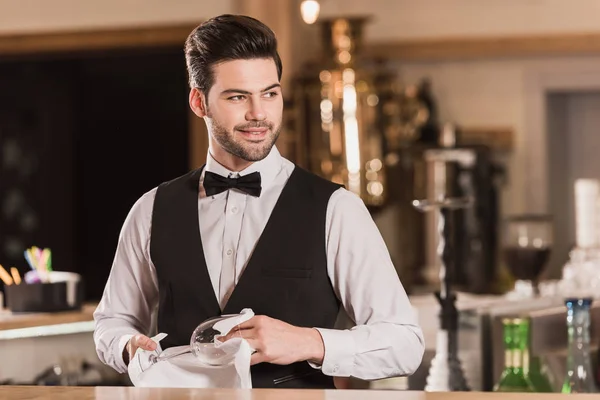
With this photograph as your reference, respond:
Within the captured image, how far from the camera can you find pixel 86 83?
315 inches

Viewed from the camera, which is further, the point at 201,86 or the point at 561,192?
the point at 561,192

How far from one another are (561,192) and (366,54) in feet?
5.33

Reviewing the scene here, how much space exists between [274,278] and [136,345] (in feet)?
0.84

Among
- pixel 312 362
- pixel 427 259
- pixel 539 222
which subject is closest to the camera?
pixel 312 362

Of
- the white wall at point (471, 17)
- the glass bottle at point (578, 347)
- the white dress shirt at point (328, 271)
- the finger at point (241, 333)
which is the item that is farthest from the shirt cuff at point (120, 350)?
the white wall at point (471, 17)

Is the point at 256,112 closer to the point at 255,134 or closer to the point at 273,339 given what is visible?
the point at 255,134

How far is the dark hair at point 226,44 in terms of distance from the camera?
6.42 ft

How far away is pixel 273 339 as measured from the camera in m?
1.81

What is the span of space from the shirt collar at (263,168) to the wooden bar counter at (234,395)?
1.89 feet

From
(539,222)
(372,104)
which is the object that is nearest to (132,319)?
(539,222)

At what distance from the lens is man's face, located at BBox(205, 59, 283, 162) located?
76.5 inches

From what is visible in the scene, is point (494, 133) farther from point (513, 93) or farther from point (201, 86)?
point (201, 86)

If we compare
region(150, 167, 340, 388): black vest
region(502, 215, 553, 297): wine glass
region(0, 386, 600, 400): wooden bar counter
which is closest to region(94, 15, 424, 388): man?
region(150, 167, 340, 388): black vest

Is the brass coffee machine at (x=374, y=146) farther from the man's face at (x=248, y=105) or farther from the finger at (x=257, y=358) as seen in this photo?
the finger at (x=257, y=358)
